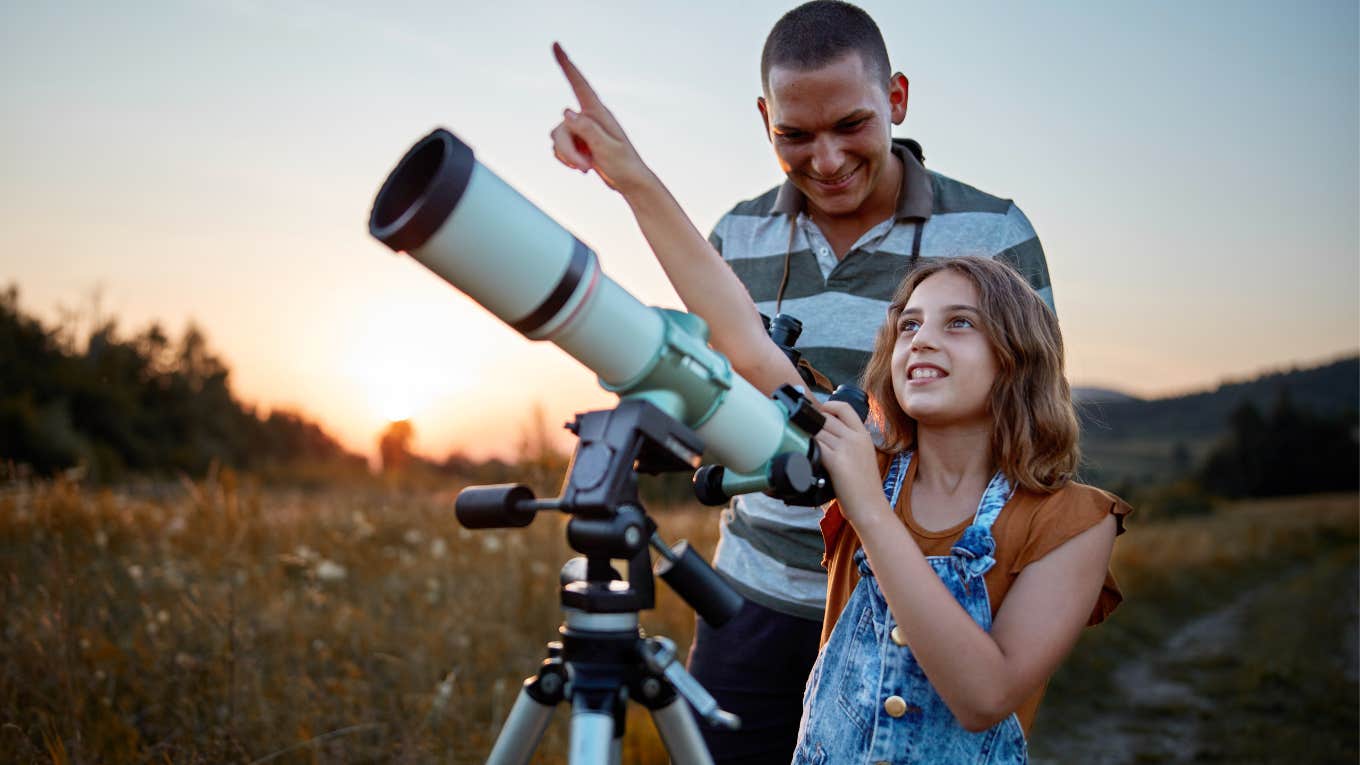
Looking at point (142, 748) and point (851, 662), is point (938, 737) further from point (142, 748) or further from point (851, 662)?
point (142, 748)

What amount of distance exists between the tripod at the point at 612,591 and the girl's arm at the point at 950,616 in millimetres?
462

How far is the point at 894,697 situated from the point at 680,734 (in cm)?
65

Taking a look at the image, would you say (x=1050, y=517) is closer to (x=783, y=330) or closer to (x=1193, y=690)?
(x=783, y=330)

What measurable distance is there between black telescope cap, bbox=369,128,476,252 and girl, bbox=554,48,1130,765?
0.35m

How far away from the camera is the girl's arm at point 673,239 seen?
5.54 feet

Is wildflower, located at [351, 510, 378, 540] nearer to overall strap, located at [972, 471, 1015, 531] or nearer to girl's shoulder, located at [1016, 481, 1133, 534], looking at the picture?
overall strap, located at [972, 471, 1015, 531]

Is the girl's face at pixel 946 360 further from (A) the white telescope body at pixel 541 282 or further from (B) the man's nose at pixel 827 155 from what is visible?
(A) the white telescope body at pixel 541 282

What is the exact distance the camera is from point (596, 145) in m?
1.69

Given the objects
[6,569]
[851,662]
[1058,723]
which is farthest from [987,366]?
[1058,723]

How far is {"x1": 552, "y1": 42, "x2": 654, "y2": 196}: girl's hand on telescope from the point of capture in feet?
5.50

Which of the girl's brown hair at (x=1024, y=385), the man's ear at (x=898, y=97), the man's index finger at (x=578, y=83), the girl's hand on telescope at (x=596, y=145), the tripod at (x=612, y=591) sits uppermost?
the man's ear at (x=898, y=97)

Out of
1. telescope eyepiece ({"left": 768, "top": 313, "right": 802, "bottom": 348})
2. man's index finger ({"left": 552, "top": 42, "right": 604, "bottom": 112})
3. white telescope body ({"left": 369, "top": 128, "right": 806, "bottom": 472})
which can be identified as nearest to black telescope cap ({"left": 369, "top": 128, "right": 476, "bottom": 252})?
white telescope body ({"left": 369, "top": 128, "right": 806, "bottom": 472})

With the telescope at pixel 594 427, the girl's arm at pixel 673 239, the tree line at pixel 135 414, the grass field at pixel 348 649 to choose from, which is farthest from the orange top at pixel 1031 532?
the tree line at pixel 135 414

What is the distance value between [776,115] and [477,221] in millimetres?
1524
